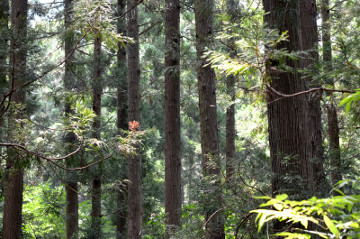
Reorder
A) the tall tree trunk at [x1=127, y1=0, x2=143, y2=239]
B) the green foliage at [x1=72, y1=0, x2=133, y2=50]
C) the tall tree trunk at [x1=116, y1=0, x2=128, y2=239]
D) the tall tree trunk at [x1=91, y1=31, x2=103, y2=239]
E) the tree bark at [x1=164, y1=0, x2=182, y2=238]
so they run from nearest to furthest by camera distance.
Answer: the green foliage at [x1=72, y1=0, x2=133, y2=50] → the tree bark at [x1=164, y1=0, x2=182, y2=238] → the tall tree trunk at [x1=127, y1=0, x2=143, y2=239] → the tall tree trunk at [x1=91, y1=31, x2=103, y2=239] → the tall tree trunk at [x1=116, y1=0, x2=128, y2=239]

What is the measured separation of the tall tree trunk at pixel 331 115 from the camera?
3709 millimetres


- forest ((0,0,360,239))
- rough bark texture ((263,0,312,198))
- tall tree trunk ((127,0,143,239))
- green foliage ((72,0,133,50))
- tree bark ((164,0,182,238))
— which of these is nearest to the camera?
forest ((0,0,360,239))

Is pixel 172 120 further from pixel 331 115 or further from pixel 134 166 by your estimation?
pixel 331 115

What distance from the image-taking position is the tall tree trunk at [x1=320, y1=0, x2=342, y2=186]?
12.2 ft

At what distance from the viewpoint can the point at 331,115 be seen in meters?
6.89

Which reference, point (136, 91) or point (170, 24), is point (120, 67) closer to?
point (136, 91)

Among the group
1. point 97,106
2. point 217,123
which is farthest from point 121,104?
point 217,123

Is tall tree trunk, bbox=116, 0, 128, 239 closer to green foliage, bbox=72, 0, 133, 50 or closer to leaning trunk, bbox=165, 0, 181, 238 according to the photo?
leaning trunk, bbox=165, 0, 181, 238

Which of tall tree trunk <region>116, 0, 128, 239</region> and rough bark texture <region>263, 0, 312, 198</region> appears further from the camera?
tall tree trunk <region>116, 0, 128, 239</region>

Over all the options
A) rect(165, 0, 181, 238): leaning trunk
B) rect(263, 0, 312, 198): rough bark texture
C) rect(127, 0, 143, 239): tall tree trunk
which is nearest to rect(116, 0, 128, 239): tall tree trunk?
rect(127, 0, 143, 239): tall tree trunk

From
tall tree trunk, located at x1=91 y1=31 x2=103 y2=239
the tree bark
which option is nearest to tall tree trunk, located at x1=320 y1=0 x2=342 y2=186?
the tree bark

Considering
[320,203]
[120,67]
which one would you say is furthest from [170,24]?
[320,203]

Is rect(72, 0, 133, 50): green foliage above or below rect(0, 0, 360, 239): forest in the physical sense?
above

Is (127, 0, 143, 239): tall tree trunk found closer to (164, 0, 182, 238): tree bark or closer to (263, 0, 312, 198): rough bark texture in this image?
(164, 0, 182, 238): tree bark
